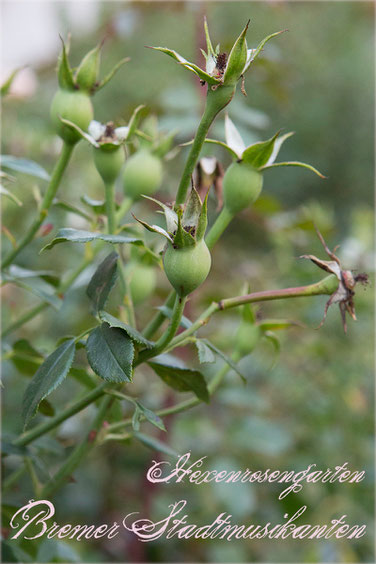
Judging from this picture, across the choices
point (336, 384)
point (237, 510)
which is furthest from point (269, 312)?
point (237, 510)

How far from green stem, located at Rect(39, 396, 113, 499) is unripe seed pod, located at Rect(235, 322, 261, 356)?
0.29ft

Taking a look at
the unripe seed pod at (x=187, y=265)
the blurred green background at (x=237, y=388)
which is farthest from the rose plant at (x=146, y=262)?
the blurred green background at (x=237, y=388)

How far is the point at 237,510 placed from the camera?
68 cm

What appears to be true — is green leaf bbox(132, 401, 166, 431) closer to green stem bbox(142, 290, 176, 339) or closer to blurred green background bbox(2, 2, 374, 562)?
green stem bbox(142, 290, 176, 339)

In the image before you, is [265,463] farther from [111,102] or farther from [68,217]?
[111,102]

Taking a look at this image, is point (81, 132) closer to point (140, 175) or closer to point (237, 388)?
point (140, 175)

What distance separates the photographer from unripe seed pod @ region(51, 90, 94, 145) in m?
0.29

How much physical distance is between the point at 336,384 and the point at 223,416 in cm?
19

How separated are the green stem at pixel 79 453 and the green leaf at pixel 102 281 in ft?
0.19

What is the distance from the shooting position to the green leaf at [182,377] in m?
0.27

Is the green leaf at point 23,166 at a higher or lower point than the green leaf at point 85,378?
higher

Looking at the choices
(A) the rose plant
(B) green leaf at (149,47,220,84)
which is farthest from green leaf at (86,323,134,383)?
(B) green leaf at (149,47,220,84)

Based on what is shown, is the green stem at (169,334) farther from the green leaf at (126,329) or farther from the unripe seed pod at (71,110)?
the unripe seed pod at (71,110)

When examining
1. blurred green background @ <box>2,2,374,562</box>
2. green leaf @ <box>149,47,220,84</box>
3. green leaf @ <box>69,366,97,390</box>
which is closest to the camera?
green leaf @ <box>149,47,220,84</box>
